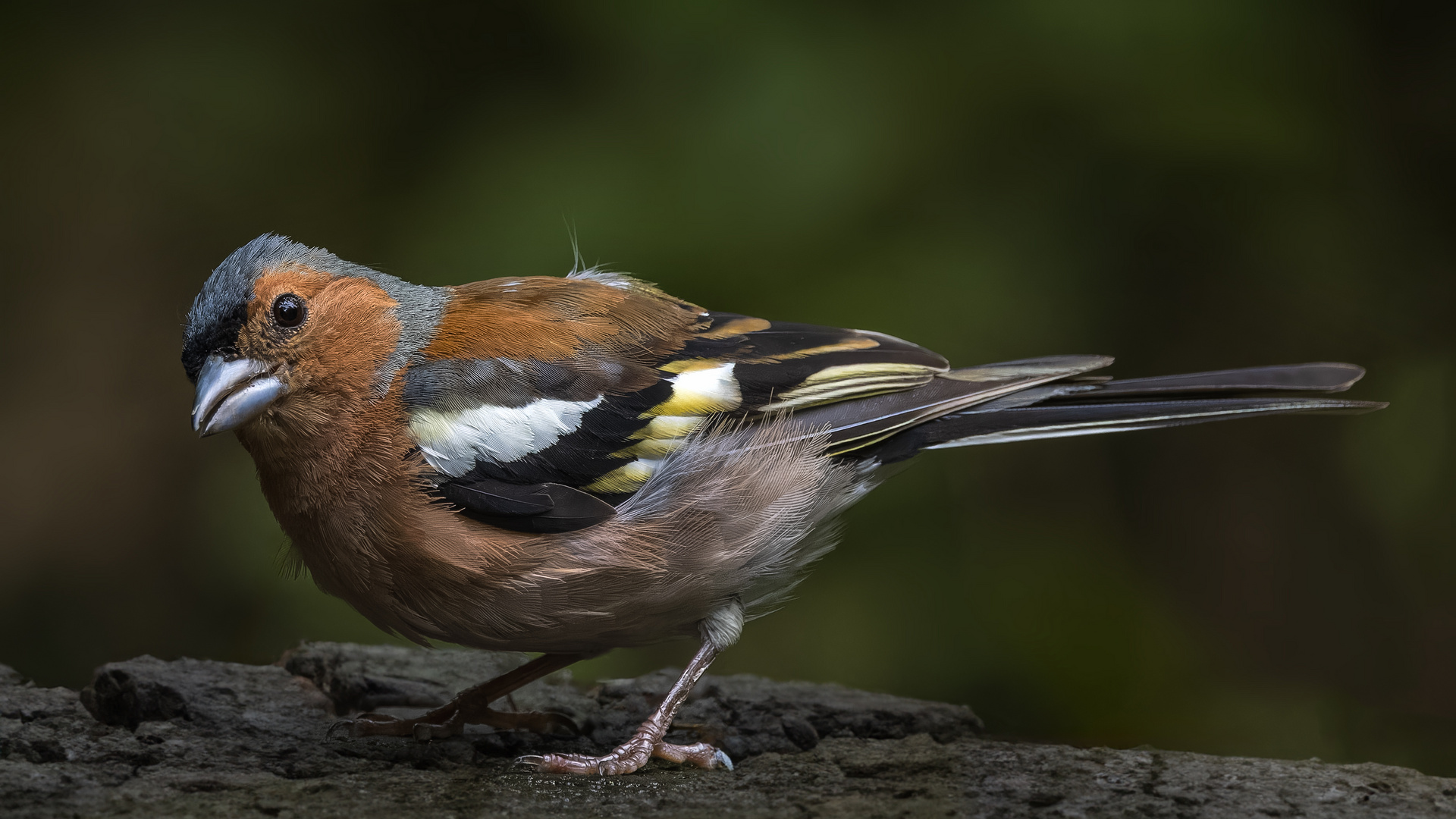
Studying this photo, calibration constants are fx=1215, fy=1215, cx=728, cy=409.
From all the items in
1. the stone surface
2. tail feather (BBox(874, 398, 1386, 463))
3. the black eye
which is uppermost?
the black eye

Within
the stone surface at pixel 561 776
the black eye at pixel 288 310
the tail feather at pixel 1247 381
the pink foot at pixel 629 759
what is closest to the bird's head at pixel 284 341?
the black eye at pixel 288 310

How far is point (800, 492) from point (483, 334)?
919 mm

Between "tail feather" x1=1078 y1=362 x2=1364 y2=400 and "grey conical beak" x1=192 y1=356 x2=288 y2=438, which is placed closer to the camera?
"grey conical beak" x1=192 y1=356 x2=288 y2=438

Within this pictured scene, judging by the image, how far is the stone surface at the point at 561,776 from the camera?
271cm

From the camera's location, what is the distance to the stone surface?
2.71 meters

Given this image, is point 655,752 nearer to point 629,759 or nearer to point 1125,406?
point 629,759

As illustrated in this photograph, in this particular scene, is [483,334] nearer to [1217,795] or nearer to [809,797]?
[809,797]

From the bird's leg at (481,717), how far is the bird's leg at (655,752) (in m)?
0.31

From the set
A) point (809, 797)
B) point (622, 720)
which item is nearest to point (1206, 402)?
point (809, 797)

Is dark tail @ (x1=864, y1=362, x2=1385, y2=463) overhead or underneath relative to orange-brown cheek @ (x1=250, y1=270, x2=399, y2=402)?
underneath

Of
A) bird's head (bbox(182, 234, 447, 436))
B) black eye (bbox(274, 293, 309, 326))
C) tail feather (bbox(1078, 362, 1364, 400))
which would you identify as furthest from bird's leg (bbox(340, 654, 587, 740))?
tail feather (bbox(1078, 362, 1364, 400))

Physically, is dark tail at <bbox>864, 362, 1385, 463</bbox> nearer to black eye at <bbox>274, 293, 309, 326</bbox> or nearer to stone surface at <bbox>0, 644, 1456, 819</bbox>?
stone surface at <bbox>0, 644, 1456, 819</bbox>

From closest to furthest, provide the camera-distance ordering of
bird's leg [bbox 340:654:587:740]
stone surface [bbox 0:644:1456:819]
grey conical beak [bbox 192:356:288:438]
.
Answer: stone surface [bbox 0:644:1456:819], grey conical beak [bbox 192:356:288:438], bird's leg [bbox 340:654:587:740]

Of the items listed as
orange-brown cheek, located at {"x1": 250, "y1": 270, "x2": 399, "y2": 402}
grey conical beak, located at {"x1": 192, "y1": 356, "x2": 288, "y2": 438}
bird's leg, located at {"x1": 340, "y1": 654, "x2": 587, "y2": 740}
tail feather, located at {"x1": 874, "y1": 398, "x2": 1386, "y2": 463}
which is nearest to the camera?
grey conical beak, located at {"x1": 192, "y1": 356, "x2": 288, "y2": 438}
